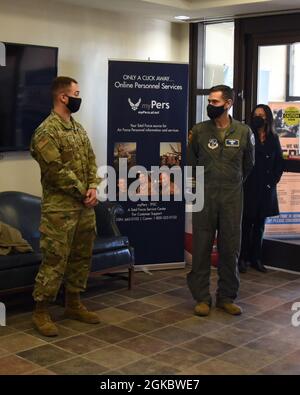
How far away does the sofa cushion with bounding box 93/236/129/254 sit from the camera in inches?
190

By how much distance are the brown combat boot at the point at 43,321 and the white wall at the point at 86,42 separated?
146 centimetres

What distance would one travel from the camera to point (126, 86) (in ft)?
18.1

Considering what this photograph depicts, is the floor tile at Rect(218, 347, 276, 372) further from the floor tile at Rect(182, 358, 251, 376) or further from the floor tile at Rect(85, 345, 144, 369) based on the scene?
the floor tile at Rect(85, 345, 144, 369)

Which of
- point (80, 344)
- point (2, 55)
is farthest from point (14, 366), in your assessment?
point (2, 55)

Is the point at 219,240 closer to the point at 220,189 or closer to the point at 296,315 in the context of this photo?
the point at 220,189

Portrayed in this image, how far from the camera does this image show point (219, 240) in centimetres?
454

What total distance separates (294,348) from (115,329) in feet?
3.90

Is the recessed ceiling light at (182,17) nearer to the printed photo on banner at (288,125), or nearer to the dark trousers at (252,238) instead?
the printed photo on banner at (288,125)

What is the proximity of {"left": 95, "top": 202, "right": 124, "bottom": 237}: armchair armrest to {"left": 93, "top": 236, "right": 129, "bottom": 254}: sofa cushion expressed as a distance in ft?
0.44

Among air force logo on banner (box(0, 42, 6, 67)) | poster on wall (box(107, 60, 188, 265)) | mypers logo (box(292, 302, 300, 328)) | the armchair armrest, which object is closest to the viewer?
mypers logo (box(292, 302, 300, 328))

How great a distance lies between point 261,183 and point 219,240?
1381mm

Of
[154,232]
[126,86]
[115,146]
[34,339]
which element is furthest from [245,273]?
[34,339]

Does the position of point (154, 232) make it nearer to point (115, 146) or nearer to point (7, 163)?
point (115, 146)

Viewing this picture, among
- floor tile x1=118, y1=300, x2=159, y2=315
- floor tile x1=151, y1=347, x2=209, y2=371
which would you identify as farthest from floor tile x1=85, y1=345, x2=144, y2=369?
floor tile x1=118, y1=300, x2=159, y2=315
